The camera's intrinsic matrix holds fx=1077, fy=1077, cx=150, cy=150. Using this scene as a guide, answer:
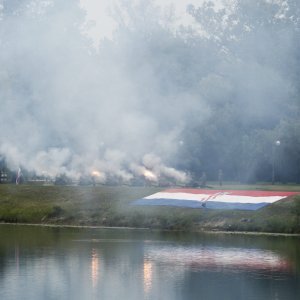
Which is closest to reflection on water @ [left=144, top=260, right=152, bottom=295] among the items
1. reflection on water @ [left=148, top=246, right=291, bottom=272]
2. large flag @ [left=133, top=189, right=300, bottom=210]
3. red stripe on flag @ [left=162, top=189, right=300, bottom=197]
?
reflection on water @ [left=148, top=246, right=291, bottom=272]

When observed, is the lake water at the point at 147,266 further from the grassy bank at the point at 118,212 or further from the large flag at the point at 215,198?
the large flag at the point at 215,198

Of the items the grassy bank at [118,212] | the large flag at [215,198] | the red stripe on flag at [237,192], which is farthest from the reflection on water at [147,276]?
the red stripe on flag at [237,192]

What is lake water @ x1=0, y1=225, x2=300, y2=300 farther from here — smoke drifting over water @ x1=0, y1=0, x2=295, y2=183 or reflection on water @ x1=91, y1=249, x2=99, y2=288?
smoke drifting over water @ x1=0, y1=0, x2=295, y2=183

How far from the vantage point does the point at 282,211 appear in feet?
217

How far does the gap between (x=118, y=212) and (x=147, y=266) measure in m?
22.2

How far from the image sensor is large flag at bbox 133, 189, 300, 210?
6844 centimetres

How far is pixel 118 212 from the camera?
233ft

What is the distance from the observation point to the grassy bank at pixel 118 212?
215ft

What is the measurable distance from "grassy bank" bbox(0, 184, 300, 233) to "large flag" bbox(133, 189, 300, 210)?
0.75m

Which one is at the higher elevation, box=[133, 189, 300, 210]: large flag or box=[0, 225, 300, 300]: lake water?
box=[133, 189, 300, 210]: large flag

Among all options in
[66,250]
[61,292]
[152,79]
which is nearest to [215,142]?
[152,79]

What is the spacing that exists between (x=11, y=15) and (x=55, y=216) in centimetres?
2799

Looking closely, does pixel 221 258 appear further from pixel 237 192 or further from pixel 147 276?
pixel 237 192

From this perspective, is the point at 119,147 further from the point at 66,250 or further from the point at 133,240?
the point at 66,250
